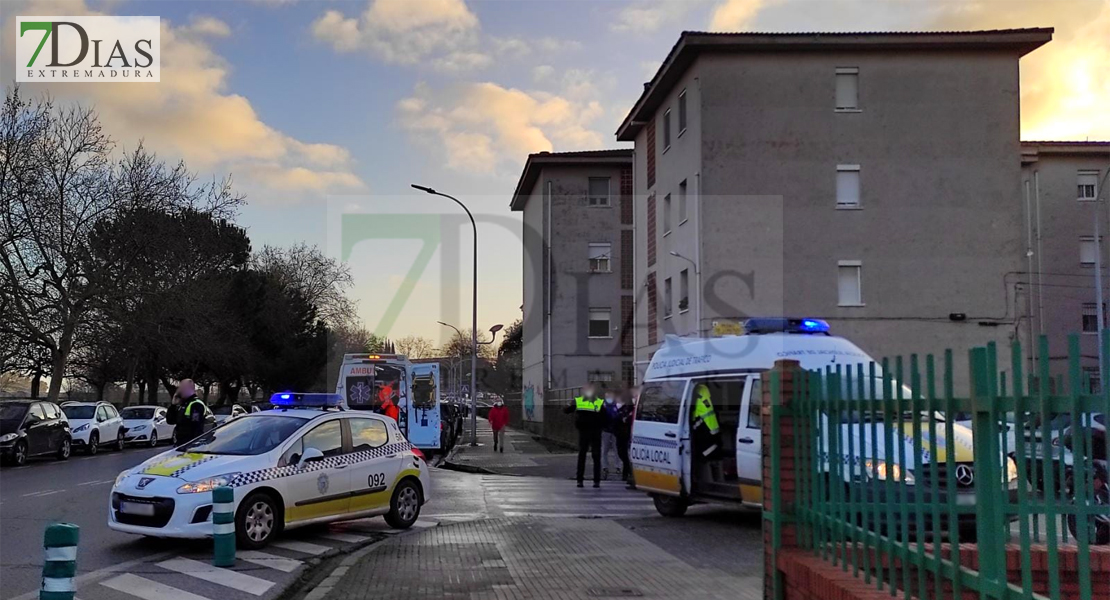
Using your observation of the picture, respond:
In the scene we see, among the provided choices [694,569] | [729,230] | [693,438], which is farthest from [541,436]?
[694,569]

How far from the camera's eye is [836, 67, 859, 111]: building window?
3081 centimetres

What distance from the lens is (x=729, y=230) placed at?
30.5 meters

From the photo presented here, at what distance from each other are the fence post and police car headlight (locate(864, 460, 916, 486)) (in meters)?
1.16

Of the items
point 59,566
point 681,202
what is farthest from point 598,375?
point 59,566

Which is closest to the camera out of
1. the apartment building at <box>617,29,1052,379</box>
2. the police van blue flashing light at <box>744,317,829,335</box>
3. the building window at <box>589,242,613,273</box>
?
the police van blue flashing light at <box>744,317,829,335</box>

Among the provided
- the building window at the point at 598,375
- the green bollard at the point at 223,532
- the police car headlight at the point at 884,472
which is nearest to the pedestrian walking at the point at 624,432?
the green bollard at the point at 223,532

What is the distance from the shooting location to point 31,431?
2575 cm

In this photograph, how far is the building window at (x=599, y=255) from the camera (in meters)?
48.8

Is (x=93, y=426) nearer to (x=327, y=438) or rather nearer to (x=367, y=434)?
(x=367, y=434)

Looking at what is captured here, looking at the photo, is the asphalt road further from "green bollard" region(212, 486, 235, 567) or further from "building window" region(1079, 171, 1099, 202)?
"building window" region(1079, 171, 1099, 202)

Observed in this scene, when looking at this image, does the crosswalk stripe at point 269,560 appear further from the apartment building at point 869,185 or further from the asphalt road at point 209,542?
the apartment building at point 869,185

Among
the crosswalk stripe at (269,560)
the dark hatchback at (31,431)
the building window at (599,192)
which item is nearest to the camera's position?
the crosswalk stripe at (269,560)

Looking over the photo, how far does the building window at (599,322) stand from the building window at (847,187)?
18.9 metres

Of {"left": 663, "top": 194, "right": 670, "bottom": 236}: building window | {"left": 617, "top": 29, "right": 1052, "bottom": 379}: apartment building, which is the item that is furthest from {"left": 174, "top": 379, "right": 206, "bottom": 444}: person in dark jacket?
{"left": 663, "top": 194, "right": 670, "bottom": 236}: building window
